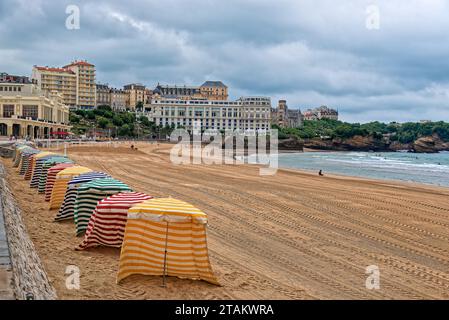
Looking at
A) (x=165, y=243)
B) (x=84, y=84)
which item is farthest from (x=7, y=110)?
(x=84, y=84)

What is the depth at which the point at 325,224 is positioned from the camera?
1400 cm

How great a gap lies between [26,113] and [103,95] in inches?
4197

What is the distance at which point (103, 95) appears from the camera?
609 feet

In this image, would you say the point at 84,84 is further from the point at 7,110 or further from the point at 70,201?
the point at 70,201

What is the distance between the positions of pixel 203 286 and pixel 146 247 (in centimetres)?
108

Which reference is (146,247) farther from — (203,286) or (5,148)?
(5,148)

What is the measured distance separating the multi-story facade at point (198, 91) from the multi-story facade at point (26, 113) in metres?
99.1

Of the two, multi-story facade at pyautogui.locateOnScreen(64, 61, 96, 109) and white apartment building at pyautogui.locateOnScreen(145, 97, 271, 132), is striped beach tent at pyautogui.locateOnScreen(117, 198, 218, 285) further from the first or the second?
white apartment building at pyautogui.locateOnScreen(145, 97, 271, 132)

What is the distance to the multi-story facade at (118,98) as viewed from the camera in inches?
7411

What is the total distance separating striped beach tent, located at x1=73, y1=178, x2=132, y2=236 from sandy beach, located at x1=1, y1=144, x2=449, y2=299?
42 cm

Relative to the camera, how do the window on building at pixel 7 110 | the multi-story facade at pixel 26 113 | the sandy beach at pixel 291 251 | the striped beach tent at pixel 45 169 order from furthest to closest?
the window on building at pixel 7 110 → the multi-story facade at pixel 26 113 → the striped beach tent at pixel 45 169 → the sandy beach at pixel 291 251

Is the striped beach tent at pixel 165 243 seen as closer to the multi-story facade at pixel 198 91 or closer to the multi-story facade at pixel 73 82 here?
the multi-story facade at pixel 73 82

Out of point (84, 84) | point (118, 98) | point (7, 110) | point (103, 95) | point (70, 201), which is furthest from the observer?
point (118, 98)

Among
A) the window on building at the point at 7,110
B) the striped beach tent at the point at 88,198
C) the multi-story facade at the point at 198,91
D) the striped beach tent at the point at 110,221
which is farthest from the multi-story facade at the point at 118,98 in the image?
the striped beach tent at the point at 110,221
